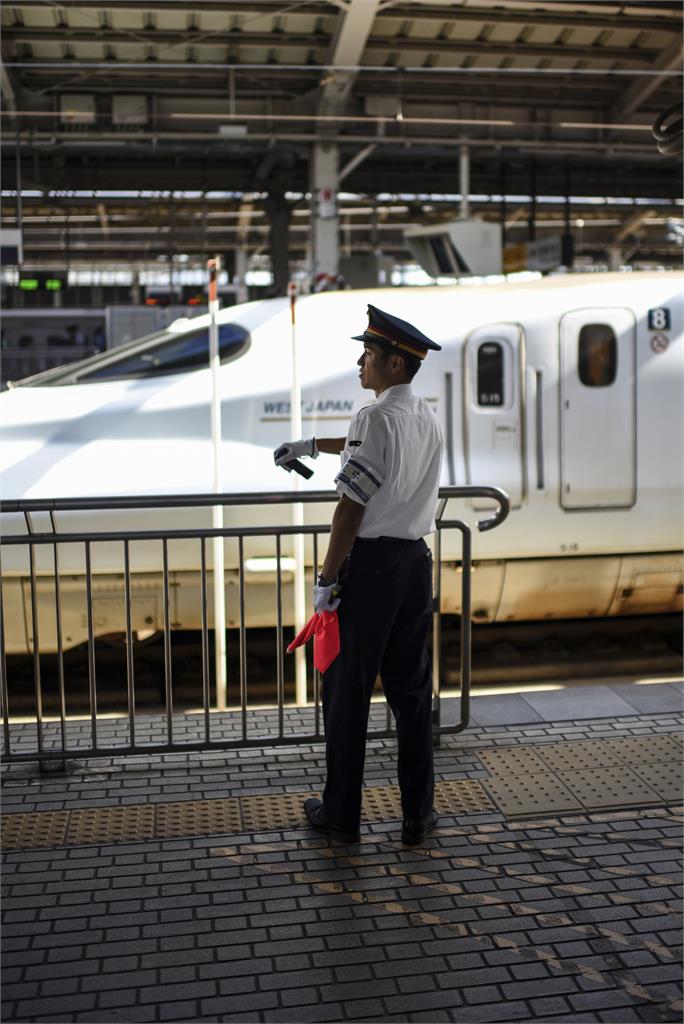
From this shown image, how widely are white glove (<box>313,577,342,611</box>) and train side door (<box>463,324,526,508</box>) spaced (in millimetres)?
3883

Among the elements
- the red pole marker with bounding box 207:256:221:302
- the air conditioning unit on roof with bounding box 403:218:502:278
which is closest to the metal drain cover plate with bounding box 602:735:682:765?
the red pole marker with bounding box 207:256:221:302

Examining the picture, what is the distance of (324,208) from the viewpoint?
15.9 metres

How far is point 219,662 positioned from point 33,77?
10.6 meters

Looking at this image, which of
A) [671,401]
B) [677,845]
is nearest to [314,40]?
[671,401]

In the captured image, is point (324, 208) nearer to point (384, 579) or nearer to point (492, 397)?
point (492, 397)

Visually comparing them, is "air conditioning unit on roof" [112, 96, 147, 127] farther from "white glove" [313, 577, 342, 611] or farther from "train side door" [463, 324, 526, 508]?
"white glove" [313, 577, 342, 611]

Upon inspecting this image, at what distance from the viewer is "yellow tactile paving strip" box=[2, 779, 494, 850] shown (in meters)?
4.19

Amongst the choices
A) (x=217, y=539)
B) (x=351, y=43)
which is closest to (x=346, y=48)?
(x=351, y=43)

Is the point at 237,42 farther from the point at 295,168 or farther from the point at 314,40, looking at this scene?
the point at 295,168

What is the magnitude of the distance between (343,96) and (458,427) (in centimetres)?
828

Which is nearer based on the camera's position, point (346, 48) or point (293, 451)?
point (293, 451)

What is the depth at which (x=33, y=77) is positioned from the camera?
560 inches

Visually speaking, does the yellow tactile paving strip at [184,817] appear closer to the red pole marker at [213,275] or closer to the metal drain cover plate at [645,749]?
the metal drain cover plate at [645,749]

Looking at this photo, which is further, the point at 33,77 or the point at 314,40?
the point at 33,77
